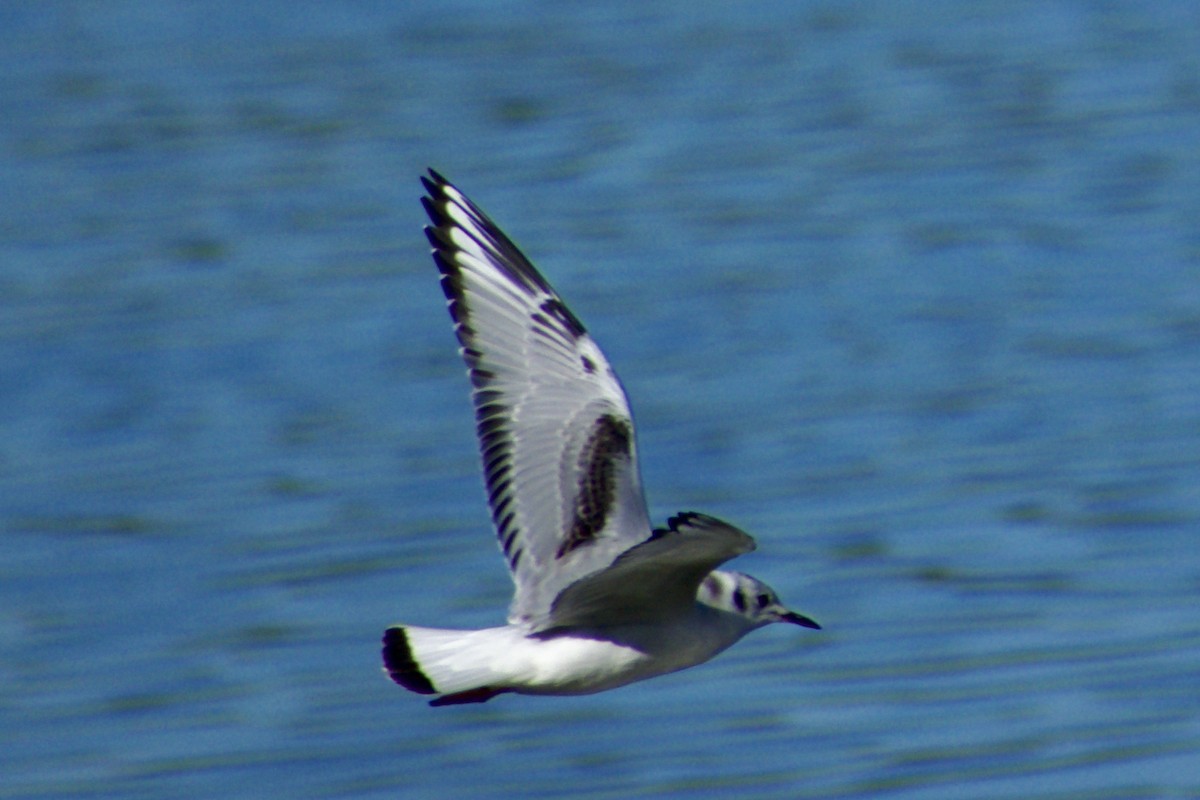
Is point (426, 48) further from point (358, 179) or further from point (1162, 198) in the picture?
point (1162, 198)

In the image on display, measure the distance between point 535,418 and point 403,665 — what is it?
3.39 ft

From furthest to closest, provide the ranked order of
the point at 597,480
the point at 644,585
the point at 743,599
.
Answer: the point at 743,599 < the point at 597,480 < the point at 644,585

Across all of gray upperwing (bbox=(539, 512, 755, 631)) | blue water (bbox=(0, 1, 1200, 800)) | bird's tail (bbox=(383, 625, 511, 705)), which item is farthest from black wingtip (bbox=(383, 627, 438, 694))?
blue water (bbox=(0, 1, 1200, 800))

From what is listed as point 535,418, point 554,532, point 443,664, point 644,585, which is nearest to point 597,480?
point 554,532

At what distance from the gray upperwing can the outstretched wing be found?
14 centimetres

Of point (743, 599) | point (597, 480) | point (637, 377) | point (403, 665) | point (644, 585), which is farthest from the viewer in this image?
point (637, 377)

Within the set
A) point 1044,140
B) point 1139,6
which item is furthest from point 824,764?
point 1139,6

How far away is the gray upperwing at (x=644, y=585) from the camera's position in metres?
5.95

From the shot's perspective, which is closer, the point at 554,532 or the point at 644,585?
the point at 644,585

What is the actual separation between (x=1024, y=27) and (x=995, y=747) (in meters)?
9.57

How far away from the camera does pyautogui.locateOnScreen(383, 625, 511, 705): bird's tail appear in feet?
20.8

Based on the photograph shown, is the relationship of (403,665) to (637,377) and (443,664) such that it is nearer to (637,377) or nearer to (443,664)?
(443,664)

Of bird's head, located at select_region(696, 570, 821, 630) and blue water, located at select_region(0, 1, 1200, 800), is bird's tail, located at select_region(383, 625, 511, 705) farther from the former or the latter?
blue water, located at select_region(0, 1, 1200, 800)

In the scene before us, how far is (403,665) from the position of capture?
6.40 meters
